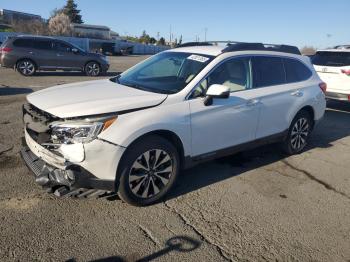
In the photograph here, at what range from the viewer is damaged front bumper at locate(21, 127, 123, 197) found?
3.67 meters

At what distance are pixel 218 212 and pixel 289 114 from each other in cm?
243

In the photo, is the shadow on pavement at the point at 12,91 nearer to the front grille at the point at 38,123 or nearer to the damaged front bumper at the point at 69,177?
the front grille at the point at 38,123

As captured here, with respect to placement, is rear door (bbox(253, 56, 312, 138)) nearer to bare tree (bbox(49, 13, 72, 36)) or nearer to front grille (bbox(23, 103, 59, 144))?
front grille (bbox(23, 103, 59, 144))

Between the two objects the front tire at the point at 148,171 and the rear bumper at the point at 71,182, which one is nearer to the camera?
the rear bumper at the point at 71,182

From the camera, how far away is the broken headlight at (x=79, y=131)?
365cm

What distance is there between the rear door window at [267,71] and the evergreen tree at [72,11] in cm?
8301

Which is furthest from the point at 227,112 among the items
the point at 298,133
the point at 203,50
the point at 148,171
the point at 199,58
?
the point at 298,133

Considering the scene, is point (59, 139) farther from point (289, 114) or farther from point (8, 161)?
point (289, 114)

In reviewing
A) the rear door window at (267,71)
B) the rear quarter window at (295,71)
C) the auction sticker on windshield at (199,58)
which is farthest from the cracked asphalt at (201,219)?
the auction sticker on windshield at (199,58)

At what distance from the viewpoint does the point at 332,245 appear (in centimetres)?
361

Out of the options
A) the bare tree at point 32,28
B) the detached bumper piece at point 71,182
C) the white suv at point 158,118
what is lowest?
the detached bumper piece at point 71,182

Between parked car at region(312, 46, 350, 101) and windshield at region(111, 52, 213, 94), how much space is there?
5.66m

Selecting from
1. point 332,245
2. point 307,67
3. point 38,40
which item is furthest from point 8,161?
point 38,40

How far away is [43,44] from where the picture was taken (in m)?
16.1
